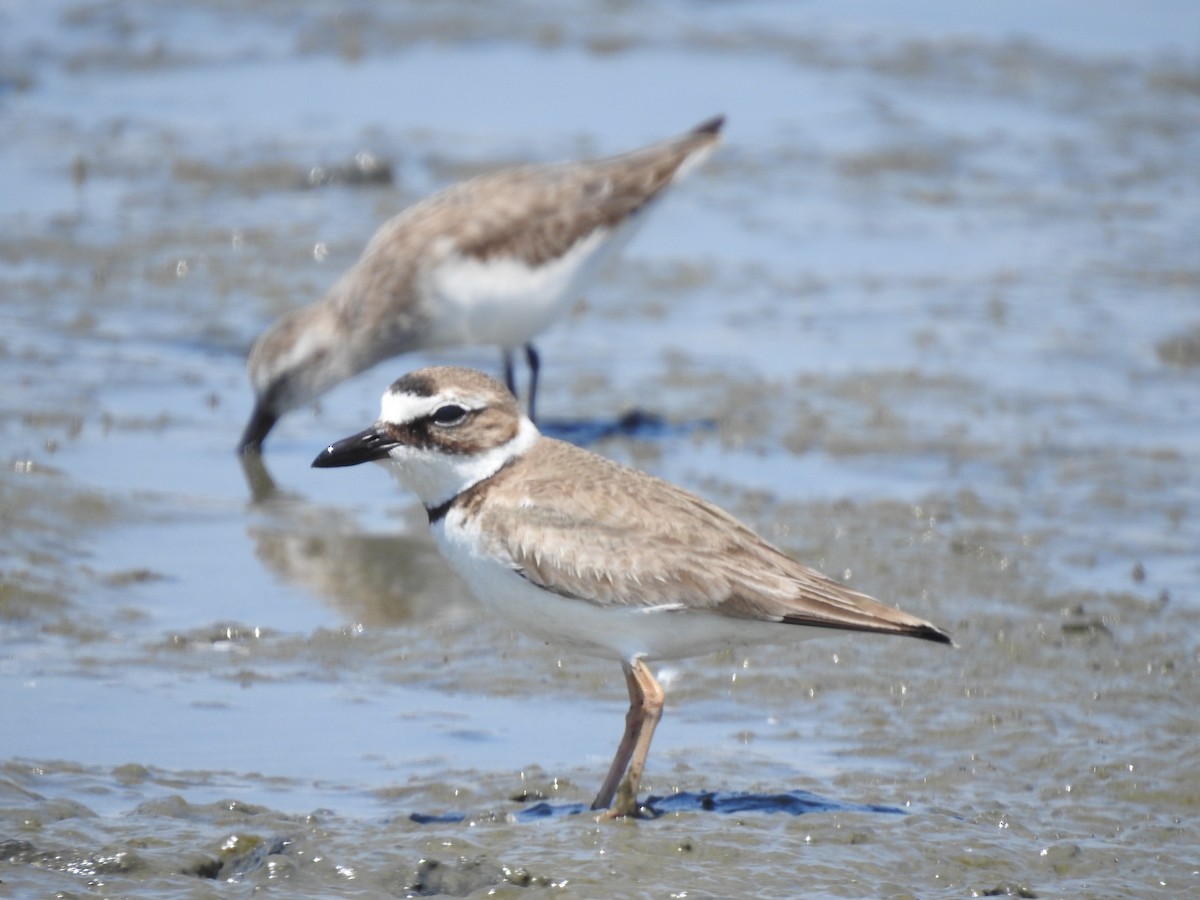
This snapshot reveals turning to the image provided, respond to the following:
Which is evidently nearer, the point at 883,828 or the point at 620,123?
the point at 883,828

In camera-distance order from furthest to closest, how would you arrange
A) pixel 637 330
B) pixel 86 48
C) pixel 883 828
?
pixel 86 48 → pixel 637 330 → pixel 883 828

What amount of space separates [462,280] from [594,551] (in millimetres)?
4610

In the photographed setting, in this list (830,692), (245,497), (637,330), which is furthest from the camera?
(637,330)

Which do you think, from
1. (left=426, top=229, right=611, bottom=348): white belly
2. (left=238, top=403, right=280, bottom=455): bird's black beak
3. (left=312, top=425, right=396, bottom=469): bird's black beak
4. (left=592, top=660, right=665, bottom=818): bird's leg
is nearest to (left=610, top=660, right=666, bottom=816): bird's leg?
A: (left=592, top=660, right=665, bottom=818): bird's leg

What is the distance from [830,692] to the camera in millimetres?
7047

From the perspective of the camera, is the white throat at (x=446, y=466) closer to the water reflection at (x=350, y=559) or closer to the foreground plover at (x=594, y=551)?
the foreground plover at (x=594, y=551)

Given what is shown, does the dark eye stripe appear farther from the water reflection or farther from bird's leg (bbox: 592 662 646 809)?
the water reflection

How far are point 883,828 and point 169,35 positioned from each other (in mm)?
13406

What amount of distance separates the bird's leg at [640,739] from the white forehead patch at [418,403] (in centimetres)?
100

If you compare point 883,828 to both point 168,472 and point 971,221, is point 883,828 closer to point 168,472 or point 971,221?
point 168,472

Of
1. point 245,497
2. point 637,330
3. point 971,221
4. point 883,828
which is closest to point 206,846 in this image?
point 883,828

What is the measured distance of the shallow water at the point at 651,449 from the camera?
5.84 metres

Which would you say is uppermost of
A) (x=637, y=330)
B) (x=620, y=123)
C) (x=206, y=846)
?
(x=620, y=123)

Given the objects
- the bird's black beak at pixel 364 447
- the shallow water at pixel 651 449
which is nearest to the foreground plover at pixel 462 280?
the shallow water at pixel 651 449
